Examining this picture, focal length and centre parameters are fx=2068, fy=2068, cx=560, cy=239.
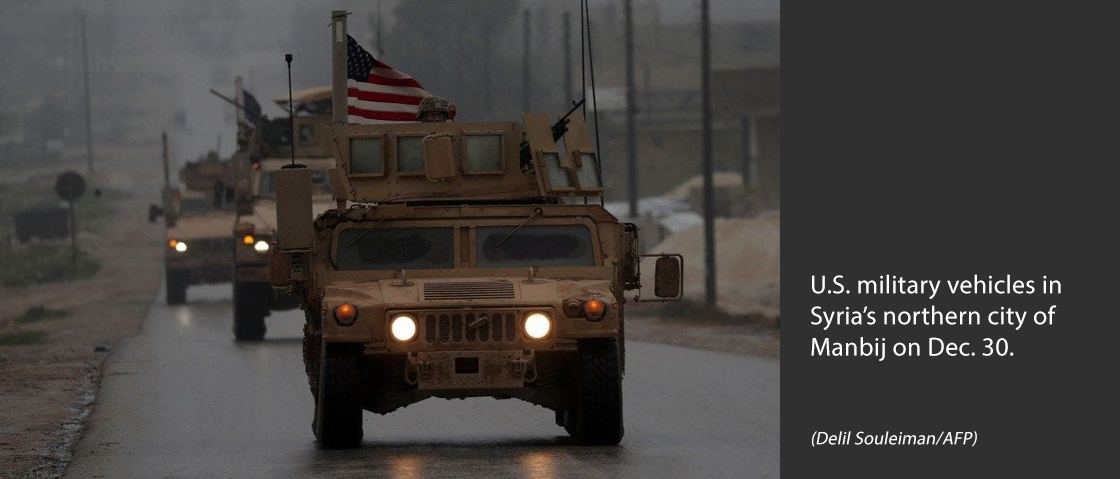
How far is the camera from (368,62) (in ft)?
59.4

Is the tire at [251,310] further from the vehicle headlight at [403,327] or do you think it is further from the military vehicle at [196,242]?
the vehicle headlight at [403,327]

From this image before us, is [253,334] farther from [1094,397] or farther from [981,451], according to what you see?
[981,451]

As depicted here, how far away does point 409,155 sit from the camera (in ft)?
48.6

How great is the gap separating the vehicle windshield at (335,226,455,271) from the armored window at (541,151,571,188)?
102cm

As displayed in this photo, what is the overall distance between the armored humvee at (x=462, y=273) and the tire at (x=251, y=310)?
10.3m

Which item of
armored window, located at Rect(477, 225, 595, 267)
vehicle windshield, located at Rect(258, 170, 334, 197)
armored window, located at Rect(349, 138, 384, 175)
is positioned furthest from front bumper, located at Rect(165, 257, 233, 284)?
armored window, located at Rect(477, 225, 595, 267)

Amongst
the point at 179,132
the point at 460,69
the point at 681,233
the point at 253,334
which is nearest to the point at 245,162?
the point at 253,334

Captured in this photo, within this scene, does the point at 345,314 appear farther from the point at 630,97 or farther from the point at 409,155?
the point at 630,97

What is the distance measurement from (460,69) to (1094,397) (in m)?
68.6

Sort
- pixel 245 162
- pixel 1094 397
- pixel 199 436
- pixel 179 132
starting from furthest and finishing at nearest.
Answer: pixel 179 132
pixel 245 162
pixel 1094 397
pixel 199 436

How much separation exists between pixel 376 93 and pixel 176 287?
55.6ft

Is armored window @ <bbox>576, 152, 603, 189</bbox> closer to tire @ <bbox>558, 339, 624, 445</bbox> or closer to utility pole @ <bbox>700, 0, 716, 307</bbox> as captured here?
tire @ <bbox>558, 339, 624, 445</bbox>

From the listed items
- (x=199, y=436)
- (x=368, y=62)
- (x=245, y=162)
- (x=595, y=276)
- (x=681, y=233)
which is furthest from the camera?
(x=681, y=233)

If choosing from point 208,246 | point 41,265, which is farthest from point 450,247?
point 41,265
